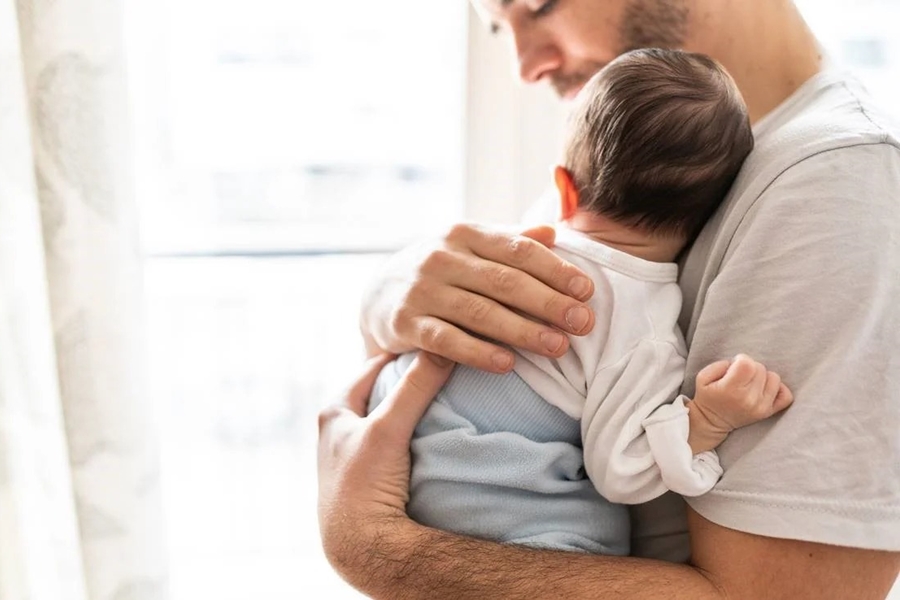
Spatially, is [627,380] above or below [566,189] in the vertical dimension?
below

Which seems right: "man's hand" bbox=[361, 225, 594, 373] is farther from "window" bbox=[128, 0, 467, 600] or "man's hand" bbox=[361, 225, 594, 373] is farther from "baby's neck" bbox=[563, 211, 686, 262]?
"window" bbox=[128, 0, 467, 600]

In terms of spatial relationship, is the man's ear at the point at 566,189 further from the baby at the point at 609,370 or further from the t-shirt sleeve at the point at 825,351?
the t-shirt sleeve at the point at 825,351

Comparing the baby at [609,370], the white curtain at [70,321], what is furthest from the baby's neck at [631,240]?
the white curtain at [70,321]

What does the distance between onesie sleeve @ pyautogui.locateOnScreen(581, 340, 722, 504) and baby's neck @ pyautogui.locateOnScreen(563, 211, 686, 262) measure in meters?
0.12

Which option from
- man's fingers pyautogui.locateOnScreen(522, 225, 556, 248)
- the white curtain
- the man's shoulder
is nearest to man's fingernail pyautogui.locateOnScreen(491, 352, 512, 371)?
man's fingers pyautogui.locateOnScreen(522, 225, 556, 248)

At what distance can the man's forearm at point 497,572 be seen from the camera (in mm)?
881

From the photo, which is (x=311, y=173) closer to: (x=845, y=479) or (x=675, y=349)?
(x=675, y=349)

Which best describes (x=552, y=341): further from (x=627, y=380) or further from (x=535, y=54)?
(x=535, y=54)

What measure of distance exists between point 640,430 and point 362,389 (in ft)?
1.28

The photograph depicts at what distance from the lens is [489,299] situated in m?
0.98

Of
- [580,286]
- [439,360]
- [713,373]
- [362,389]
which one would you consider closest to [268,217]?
[362,389]

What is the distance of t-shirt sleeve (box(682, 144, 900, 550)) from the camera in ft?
2.68

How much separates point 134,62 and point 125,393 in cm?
72

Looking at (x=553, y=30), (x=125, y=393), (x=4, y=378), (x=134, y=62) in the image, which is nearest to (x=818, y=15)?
(x=553, y=30)
